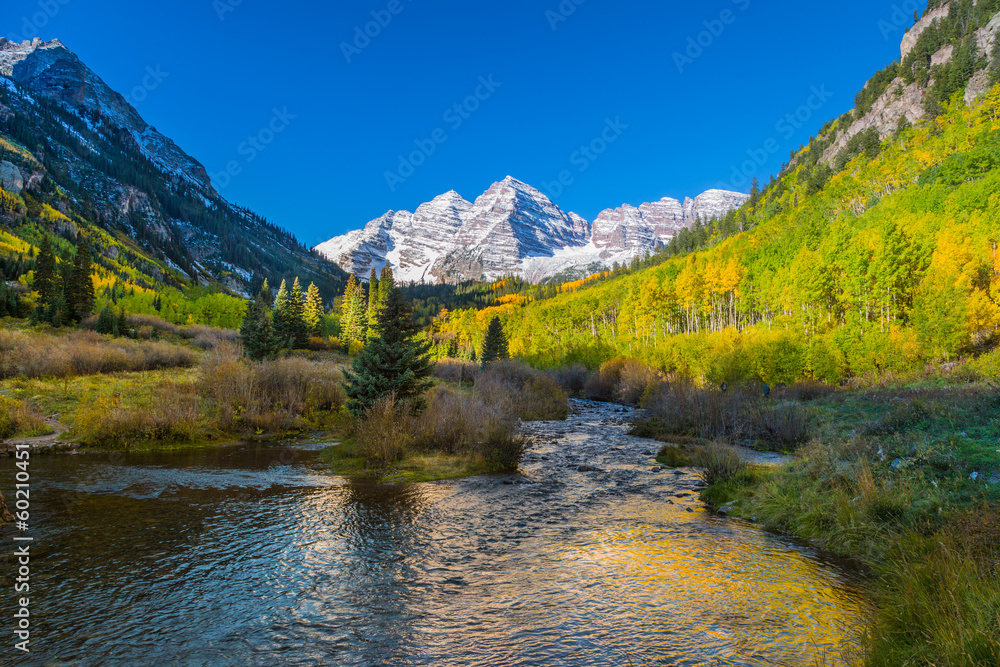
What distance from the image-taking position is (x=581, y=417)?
38281 millimetres

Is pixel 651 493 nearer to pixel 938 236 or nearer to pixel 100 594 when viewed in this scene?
pixel 100 594

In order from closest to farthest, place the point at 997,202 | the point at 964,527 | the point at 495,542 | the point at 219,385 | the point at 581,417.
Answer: the point at 964,527 < the point at 495,542 < the point at 219,385 < the point at 581,417 < the point at 997,202

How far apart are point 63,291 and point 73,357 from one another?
116ft

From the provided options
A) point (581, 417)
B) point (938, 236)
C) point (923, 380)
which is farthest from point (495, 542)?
point (938, 236)

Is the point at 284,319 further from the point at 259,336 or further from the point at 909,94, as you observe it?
the point at 909,94

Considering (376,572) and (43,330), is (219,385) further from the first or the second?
(43,330)

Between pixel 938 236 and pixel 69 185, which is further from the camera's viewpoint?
pixel 69 185

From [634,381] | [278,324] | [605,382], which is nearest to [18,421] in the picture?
[278,324]

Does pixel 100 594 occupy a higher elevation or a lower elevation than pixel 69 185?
lower

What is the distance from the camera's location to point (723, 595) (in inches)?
320

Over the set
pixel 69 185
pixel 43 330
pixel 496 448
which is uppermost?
pixel 69 185

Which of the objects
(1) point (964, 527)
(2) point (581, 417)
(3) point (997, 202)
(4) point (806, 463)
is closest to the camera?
(1) point (964, 527)

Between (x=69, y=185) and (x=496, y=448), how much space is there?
257 m

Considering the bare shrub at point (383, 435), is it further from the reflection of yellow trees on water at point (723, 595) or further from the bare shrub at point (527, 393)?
the bare shrub at point (527, 393)
